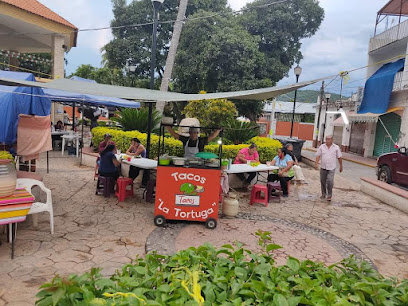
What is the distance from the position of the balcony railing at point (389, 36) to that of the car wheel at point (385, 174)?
31.1 ft

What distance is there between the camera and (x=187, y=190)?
4.96 m

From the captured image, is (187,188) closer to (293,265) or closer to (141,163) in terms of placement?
(141,163)

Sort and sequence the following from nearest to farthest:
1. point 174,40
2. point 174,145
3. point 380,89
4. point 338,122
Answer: point 174,145 → point 174,40 → point 380,89 → point 338,122

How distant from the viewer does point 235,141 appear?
11383 mm

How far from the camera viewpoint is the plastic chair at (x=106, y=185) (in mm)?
6512

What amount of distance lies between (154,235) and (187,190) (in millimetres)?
855

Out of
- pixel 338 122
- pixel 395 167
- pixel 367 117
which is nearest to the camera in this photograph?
pixel 395 167

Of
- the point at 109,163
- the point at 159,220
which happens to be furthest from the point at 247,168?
the point at 109,163

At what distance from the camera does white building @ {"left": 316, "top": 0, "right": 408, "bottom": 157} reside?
15203mm

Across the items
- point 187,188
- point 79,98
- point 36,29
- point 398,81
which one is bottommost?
point 187,188

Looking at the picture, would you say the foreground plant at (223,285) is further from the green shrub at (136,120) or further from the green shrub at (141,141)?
the green shrub at (136,120)

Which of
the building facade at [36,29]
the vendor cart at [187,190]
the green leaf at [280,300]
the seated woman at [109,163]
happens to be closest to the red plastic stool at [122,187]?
the seated woman at [109,163]

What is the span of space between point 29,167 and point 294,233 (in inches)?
238

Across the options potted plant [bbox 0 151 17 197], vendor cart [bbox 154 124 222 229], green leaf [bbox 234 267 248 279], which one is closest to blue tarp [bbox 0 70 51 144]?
potted plant [bbox 0 151 17 197]
